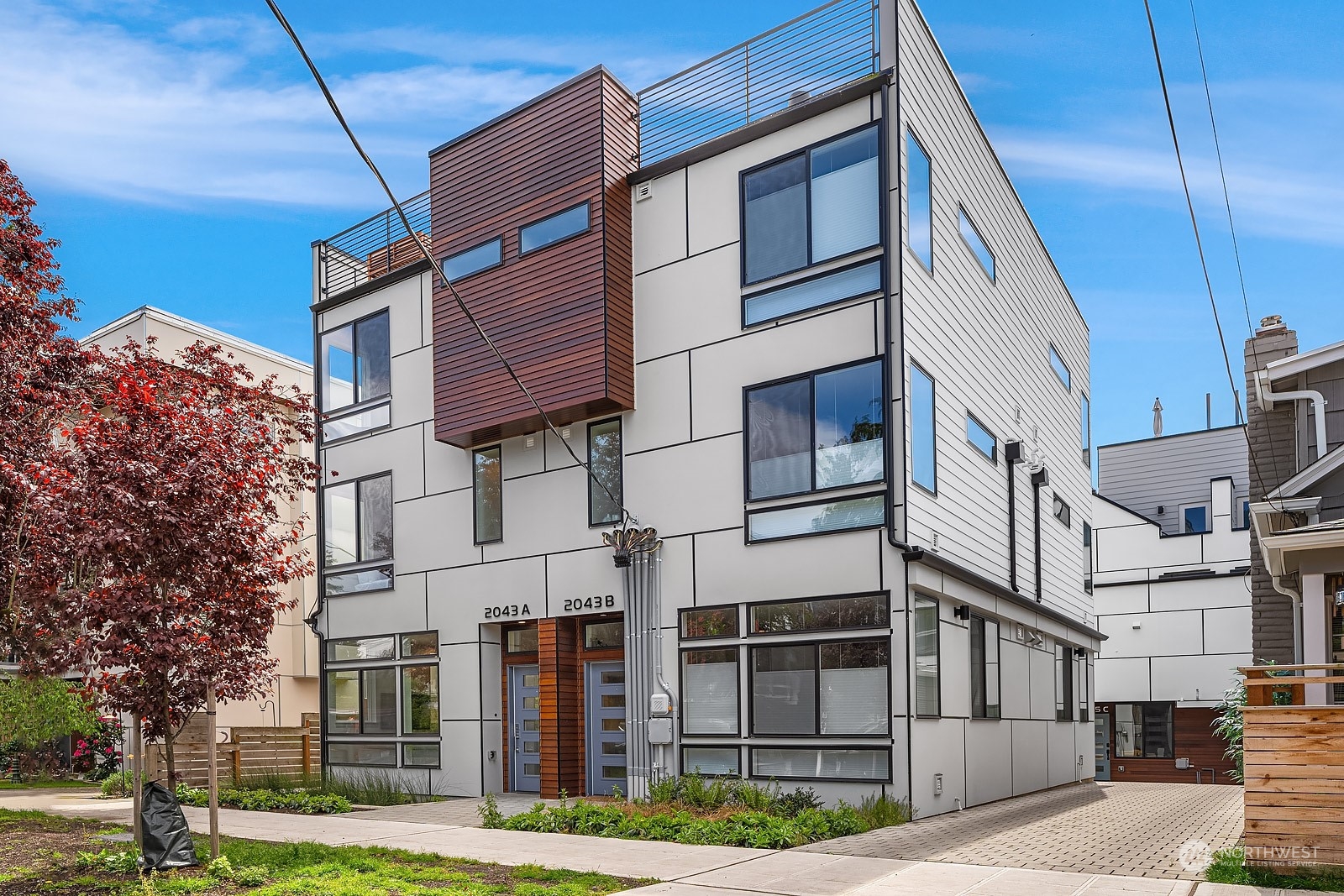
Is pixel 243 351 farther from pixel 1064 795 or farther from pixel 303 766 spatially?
pixel 1064 795

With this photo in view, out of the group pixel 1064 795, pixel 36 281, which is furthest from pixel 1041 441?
pixel 36 281

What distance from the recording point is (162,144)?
19.3 metres

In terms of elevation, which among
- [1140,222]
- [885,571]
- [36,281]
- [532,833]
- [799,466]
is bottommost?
[532,833]

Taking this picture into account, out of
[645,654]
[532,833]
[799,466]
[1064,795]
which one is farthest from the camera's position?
[1064,795]

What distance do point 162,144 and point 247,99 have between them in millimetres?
2063

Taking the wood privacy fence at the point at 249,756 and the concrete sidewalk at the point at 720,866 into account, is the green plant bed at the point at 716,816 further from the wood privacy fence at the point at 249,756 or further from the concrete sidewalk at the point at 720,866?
the wood privacy fence at the point at 249,756

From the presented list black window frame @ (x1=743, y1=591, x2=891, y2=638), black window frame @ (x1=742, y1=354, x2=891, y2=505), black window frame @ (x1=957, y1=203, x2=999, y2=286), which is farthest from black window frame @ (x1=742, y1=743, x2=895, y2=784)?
black window frame @ (x1=957, y1=203, x2=999, y2=286)

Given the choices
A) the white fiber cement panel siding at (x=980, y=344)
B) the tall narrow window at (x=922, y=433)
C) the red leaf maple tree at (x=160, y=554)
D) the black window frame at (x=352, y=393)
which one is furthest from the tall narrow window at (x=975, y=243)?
the red leaf maple tree at (x=160, y=554)

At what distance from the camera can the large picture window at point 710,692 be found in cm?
1419

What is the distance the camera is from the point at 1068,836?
39.6 ft

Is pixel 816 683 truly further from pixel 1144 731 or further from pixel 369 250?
pixel 1144 731

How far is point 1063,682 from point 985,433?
23.0 ft

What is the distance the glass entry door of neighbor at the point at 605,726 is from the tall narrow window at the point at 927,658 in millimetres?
4425

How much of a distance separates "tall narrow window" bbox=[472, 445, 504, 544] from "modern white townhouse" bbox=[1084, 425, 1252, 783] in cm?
1383
